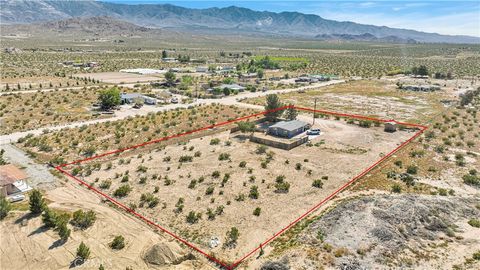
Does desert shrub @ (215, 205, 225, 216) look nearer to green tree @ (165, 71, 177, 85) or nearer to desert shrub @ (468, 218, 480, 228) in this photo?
desert shrub @ (468, 218, 480, 228)

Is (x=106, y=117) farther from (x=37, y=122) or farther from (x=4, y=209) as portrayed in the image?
(x=4, y=209)

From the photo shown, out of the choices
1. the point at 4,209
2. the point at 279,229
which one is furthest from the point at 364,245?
the point at 4,209

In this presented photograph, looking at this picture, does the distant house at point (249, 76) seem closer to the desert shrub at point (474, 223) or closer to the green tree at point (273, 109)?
the green tree at point (273, 109)

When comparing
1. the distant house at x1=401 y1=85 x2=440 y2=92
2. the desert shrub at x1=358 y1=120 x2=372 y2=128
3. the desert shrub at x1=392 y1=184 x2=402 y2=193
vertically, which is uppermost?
the distant house at x1=401 y1=85 x2=440 y2=92

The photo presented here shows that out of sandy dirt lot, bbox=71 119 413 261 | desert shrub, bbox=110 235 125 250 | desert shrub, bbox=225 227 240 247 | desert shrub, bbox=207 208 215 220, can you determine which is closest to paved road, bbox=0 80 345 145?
sandy dirt lot, bbox=71 119 413 261

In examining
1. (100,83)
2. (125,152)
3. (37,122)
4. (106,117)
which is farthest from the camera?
(100,83)
